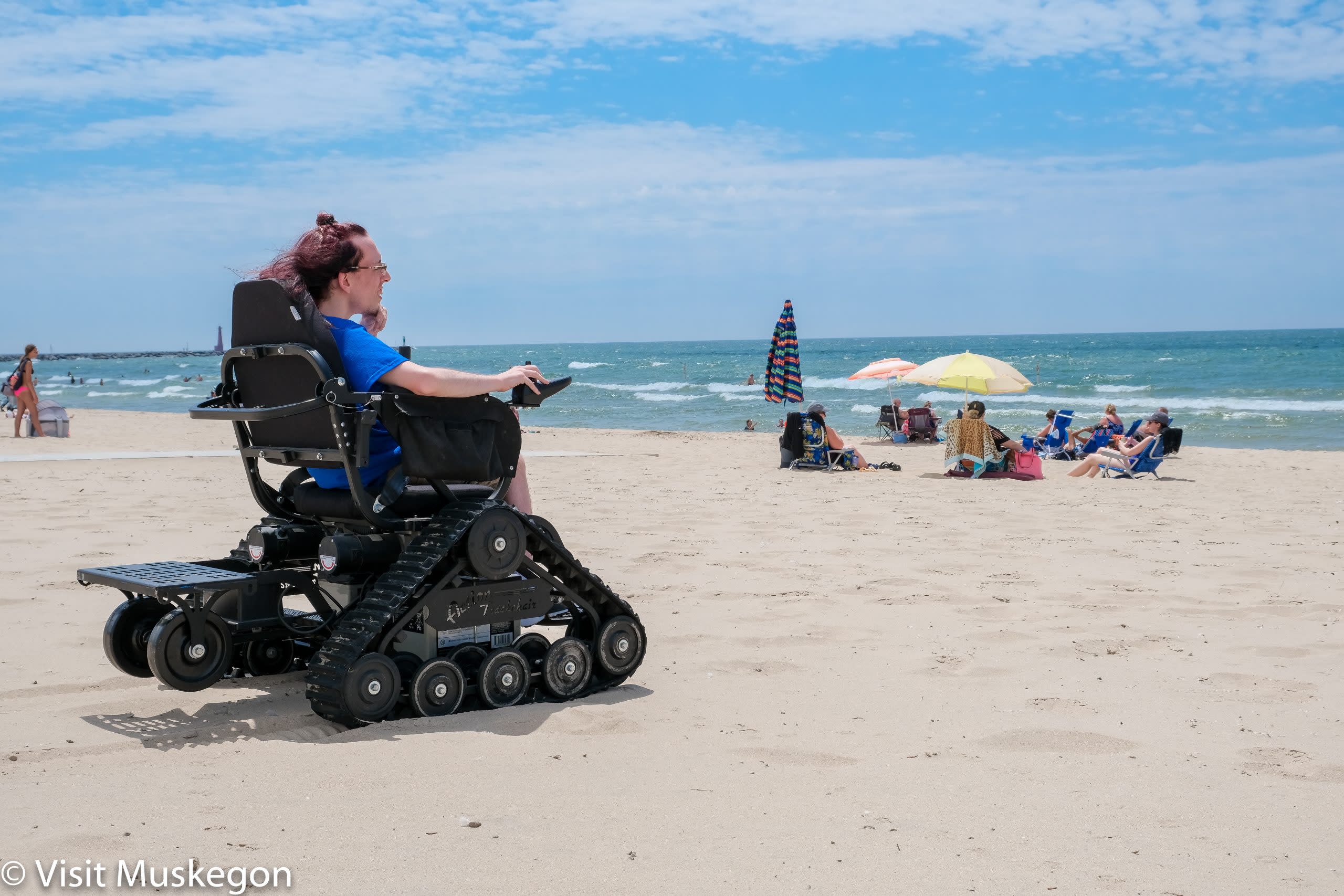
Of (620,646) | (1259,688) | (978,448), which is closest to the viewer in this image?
(620,646)

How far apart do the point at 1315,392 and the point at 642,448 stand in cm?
2565

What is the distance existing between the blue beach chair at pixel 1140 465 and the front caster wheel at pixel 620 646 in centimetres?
1031

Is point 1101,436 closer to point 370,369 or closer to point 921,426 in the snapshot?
point 921,426

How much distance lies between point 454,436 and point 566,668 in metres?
0.85

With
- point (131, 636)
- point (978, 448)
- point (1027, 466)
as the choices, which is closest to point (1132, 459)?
point (1027, 466)

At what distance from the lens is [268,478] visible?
11.2 m

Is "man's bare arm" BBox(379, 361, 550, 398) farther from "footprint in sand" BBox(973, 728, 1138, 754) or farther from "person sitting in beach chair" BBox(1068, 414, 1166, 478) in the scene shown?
"person sitting in beach chair" BBox(1068, 414, 1166, 478)

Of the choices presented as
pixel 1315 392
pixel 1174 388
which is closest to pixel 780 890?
pixel 1315 392

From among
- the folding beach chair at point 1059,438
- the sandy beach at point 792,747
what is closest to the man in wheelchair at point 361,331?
the sandy beach at point 792,747

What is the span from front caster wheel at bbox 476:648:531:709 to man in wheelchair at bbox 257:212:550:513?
0.55 meters

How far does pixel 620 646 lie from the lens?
3818mm

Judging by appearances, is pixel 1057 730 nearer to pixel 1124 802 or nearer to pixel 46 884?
pixel 1124 802

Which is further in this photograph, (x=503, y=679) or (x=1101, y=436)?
(x=1101, y=436)

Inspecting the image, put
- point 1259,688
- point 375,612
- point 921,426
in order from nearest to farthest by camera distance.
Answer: point 375,612, point 1259,688, point 921,426
